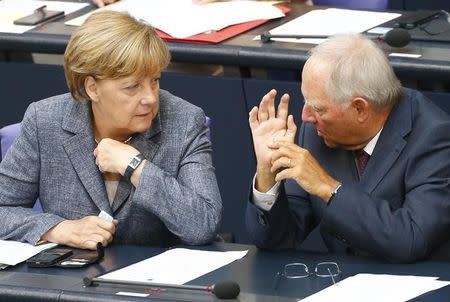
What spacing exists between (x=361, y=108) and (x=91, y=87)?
896mm

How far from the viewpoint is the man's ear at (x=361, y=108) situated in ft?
14.0

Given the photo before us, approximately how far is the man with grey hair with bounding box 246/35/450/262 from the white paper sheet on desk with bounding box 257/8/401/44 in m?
1.38

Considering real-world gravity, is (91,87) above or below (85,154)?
above

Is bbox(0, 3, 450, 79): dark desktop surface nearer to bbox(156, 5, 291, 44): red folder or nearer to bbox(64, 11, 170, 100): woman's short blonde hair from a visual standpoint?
bbox(156, 5, 291, 44): red folder

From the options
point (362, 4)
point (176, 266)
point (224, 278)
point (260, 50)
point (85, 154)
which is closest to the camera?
point (224, 278)

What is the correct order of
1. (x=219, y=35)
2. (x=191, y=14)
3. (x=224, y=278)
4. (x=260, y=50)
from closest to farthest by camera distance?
(x=224, y=278), (x=260, y=50), (x=219, y=35), (x=191, y=14)

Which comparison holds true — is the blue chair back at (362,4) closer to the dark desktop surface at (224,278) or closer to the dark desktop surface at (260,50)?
the dark desktop surface at (260,50)

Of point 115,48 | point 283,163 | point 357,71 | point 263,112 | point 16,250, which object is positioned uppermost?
point 115,48

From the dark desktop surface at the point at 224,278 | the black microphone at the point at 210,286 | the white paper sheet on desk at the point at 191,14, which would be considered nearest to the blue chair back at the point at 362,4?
the white paper sheet on desk at the point at 191,14

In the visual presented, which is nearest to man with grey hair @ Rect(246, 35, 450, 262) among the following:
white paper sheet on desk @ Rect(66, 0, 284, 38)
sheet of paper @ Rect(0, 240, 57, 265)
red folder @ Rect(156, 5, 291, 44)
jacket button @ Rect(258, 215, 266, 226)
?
jacket button @ Rect(258, 215, 266, 226)

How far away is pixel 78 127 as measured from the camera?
15.0ft

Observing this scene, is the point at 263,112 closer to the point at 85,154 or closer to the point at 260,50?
A: the point at 85,154

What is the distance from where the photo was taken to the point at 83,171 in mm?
4543

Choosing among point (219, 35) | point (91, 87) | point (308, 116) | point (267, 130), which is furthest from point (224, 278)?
point (219, 35)
